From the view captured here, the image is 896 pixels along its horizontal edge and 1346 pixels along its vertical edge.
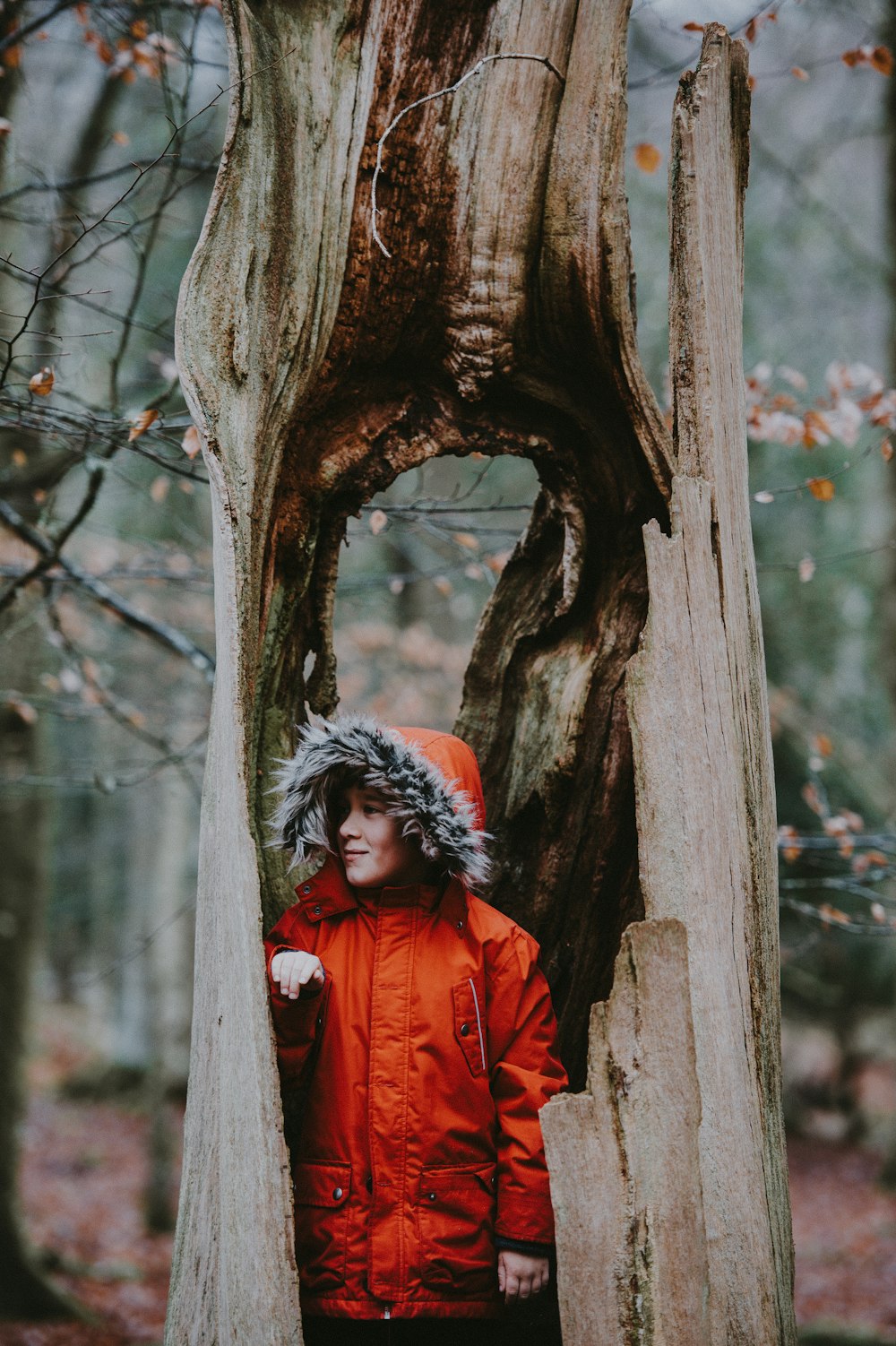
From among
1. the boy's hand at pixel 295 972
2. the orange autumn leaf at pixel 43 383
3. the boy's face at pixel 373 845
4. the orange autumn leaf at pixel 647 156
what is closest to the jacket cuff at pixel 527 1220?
the boy's hand at pixel 295 972

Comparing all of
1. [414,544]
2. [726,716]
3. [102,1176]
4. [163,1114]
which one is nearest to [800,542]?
[414,544]

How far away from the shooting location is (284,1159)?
221 centimetres

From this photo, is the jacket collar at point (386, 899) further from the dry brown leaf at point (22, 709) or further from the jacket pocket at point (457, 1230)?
the dry brown leaf at point (22, 709)

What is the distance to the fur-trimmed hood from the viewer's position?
277 centimetres

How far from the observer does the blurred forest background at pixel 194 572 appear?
4453mm

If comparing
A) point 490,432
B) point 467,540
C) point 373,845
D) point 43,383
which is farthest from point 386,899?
point 467,540

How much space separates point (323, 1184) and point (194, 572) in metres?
3.35

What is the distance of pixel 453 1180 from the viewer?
8.50 ft

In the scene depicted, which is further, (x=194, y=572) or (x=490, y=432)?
(x=194, y=572)

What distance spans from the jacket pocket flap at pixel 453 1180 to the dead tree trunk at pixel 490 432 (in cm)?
39

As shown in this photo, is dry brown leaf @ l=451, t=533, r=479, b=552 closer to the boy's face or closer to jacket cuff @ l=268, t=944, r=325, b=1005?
the boy's face

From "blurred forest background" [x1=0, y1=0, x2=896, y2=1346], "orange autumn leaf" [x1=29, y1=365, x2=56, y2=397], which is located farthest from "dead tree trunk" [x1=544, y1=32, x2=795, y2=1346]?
"orange autumn leaf" [x1=29, y1=365, x2=56, y2=397]

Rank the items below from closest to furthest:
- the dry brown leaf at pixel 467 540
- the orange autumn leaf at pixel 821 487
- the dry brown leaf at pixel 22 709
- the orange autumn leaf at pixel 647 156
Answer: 1. the orange autumn leaf at pixel 821 487
2. the orange autumn leaf at pixel 647 156
3. the dry brown leaf at pixel 467 540
4. the dry brown leaf at pixel 22 709

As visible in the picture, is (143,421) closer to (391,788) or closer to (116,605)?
(116,605)
